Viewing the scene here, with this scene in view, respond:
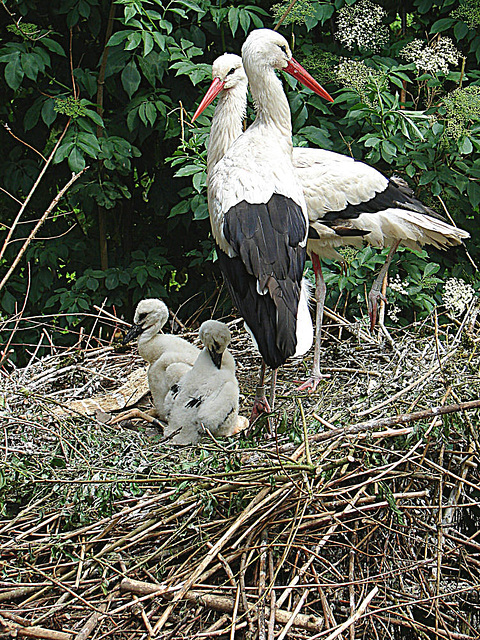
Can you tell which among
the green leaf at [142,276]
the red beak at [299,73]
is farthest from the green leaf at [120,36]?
the green leaf at [142,276]

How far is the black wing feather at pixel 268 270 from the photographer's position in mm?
2264

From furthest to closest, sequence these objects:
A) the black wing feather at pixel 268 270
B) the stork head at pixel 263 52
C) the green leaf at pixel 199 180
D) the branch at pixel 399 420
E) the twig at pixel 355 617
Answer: the green leaf at pixel 199 180
the stork head at pixel 263 52
the black wing feather at pixel 268 270
the branch at pixel 399 420
the twig at pixel 355 617

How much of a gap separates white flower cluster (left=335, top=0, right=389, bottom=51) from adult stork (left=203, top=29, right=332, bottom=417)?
862mm

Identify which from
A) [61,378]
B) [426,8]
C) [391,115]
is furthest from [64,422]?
[426,8]

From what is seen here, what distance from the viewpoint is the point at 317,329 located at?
3158mm

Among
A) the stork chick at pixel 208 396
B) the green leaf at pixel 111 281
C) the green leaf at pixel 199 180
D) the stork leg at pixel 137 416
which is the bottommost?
the stork leg at pixel 137 416

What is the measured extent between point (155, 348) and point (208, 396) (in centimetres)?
50

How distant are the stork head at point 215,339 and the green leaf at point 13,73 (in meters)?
1.56

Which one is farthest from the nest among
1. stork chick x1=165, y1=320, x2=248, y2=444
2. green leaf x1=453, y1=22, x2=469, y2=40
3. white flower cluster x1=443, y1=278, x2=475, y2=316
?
green leaf x1=453, y1=22, x2=469, y2=40

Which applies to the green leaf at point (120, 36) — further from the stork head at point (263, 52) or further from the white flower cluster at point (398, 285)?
the white flower cluster at point (398, 285)

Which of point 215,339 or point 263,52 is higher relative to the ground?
point 263,52

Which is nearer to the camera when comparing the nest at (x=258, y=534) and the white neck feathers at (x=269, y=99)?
the nest at (x=258, y=534)

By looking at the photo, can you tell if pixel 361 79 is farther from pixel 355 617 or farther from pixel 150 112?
pixel 355 617

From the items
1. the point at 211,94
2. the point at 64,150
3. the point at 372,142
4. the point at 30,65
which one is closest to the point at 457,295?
the point at 372,142
